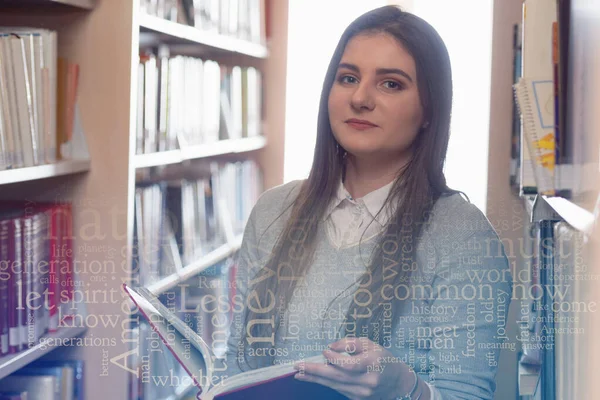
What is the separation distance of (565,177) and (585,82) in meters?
0.09

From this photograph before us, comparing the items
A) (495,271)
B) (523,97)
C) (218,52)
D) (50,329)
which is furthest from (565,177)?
(218,52)

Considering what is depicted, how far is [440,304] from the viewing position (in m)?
0.85

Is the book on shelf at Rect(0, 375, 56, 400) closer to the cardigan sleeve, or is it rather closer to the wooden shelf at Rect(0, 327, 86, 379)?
the wooden shelf at Rect(0, 327, 86, 379)

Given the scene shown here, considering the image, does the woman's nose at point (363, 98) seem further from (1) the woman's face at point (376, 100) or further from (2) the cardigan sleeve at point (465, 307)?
(2) the cardigan sleeve at point (465, 307)

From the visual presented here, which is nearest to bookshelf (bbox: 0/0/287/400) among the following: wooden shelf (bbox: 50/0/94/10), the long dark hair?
wooden shelf (bbox: 50/0/94/10)

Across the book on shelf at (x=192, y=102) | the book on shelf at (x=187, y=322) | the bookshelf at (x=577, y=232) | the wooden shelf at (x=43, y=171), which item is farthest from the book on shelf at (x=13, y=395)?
the bookshelf at (x=577, y=232)

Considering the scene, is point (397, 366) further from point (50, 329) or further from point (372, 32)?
point (50, 329)

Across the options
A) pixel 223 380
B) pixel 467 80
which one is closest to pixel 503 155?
pixel 467 80

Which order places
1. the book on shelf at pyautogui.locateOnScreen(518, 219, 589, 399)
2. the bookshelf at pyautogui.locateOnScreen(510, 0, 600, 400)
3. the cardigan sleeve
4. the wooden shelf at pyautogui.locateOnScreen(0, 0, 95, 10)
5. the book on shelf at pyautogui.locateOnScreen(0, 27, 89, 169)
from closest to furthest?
the bookshelf at pyautogui.locateOnScreen(510, 0, 600, 400)
the book on shelf at pyautogui.locateOnScreen(518, 219, 589, 399)
the cardigan sleeve
the book on shelf at pyautogui.locateOnScreen(0, 27, 89, 169)
the wooden shelf at pyautogui.locateOnScreen(0, 0, 95, 10)

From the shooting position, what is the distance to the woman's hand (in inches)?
28.5

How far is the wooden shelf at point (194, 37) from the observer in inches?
45.8

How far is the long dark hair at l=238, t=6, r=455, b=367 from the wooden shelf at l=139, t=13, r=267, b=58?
396mm

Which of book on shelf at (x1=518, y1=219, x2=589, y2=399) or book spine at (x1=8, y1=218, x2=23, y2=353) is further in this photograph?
book spine at (x1=8, y1=218, x2=23, y2=353)

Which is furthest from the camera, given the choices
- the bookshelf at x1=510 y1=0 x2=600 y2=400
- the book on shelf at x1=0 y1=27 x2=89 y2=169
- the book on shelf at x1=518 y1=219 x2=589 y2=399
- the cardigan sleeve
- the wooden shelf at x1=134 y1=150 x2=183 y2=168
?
the wooden shelf at x1=134 y1=150 x2=183 y2=168
